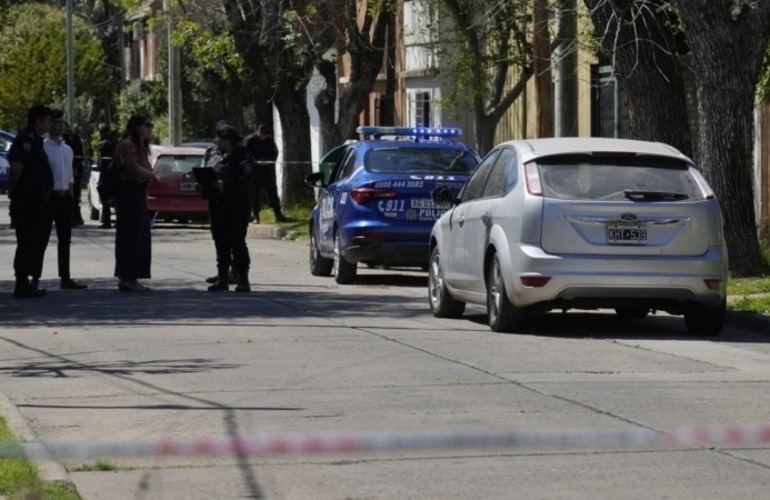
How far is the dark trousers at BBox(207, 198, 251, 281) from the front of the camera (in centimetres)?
1815

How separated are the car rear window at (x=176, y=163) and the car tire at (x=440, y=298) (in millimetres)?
16956

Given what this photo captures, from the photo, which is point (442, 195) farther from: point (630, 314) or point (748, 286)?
point (748, 286)

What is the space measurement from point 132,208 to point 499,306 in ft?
18.5

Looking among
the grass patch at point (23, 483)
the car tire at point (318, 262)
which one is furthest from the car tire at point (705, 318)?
A: the car tire at point (318, 262)

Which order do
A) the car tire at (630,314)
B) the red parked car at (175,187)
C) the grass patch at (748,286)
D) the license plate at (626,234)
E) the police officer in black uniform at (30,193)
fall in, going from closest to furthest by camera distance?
the license plate at (626,234) → the car tire at (630,314) → the grass patch at (748,286) → the police officer in black uniform at (30,193) → the red parked car at (175,187)

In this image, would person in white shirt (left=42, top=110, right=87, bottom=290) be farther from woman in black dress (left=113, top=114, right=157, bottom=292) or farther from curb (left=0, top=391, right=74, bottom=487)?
curb (left=0, top=391, right=74, bottom=487)

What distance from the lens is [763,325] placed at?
47.1ft

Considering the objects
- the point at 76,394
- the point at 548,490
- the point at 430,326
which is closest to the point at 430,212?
the point at 430,326

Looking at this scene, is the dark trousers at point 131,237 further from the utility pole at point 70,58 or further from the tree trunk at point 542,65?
the utility pole at point 70,58

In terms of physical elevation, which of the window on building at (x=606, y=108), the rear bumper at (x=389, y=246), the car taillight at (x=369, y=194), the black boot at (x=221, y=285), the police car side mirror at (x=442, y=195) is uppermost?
the window on building at (x=606, y=108)

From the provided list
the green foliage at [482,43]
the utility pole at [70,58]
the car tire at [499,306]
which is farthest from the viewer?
the utility pole at [70,58]

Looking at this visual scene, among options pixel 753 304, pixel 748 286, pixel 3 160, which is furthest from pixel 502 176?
pixel 3 160

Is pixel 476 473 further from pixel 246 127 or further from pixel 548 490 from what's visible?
pixel 246 127

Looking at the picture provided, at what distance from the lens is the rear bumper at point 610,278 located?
13.4m
